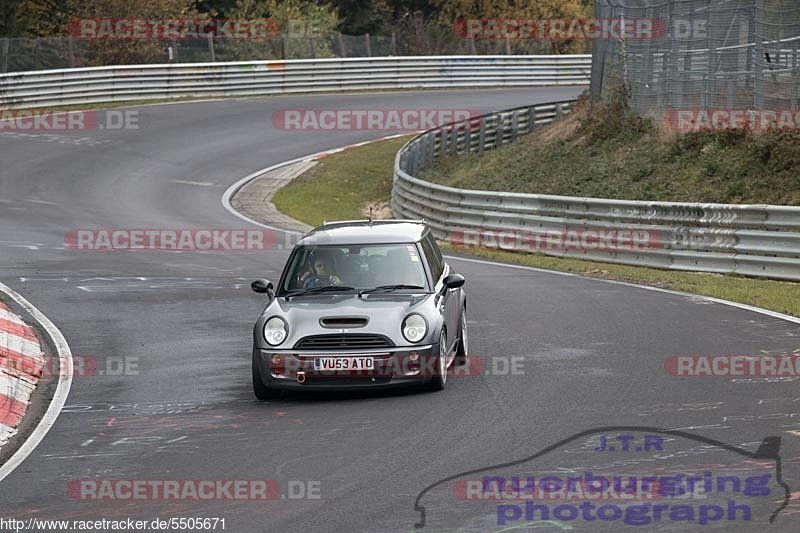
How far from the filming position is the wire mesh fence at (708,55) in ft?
79.6

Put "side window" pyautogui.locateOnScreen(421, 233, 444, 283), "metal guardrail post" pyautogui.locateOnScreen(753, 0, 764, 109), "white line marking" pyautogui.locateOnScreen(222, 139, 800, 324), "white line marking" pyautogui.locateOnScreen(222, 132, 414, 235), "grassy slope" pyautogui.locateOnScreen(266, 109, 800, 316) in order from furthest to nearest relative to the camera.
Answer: "white line marking" pyautogui.locateOnScreen(222, 132, 414, 235) < "metal guardrail post" pyautogui.locateOnScreen(753, 0, 764, 109) < "grassy slope" pyautogui.locateOnScreen(266, 109, 800, 316) < "white line marking" pyautogui.locateOnScreen(222, 139, 800, 324) < "side window" pyautogui.locateOnScreen(421, 233, 444, 283)

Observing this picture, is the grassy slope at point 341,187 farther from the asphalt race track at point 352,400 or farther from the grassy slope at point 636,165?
the asphalt race track at point 352,400

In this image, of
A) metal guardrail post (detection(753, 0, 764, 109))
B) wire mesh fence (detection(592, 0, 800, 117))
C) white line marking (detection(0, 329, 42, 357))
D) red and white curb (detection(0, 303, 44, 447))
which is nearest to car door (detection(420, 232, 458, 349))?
red and white curb (detection(0, 303, 44, 447))

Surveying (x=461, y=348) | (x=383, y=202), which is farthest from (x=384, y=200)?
(x=461, y=348)

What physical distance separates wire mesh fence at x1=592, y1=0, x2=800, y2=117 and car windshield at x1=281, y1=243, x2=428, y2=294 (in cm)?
1393

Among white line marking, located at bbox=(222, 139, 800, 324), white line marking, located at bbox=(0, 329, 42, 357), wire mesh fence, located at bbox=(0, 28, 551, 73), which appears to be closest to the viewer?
white line marking, located at bbox=(0, 329, 42, 357)

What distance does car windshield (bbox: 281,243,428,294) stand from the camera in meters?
12.0

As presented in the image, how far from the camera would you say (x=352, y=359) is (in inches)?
434

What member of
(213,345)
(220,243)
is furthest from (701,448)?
(220,243)

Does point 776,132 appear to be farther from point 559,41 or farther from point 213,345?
point 559,41

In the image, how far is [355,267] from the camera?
39.8ft

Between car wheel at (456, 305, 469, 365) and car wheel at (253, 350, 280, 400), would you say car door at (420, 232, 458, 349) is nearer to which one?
car wheel at (456, 305, 469, 365)

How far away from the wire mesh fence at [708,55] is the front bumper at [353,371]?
591 inches

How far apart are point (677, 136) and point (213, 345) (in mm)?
15925
